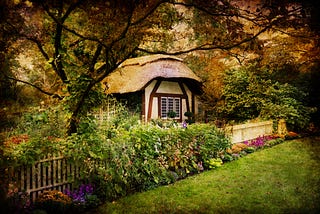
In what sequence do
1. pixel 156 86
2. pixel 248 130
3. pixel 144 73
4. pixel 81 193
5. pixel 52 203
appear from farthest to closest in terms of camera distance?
1. pixel 156 86
2. pixel 144 73
3. pixel 248 130
4. pixel 81 193
5. pixel 52 203

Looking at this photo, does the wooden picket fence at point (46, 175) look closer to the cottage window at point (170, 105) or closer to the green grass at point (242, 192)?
the green grass at point (242, 192)

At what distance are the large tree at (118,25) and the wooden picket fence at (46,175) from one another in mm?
1106

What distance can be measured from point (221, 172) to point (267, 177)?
1.22 meters

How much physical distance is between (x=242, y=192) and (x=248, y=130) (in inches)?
243

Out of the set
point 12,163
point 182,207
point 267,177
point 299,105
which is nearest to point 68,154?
point 12,163

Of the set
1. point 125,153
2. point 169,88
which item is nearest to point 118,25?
point 125,153

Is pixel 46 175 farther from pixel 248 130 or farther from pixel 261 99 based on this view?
pixel 261 99

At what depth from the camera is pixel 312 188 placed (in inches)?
229

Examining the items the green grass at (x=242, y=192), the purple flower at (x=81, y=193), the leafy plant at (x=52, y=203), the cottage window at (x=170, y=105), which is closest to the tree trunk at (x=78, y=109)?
the purple flower at (x=81, y=193)

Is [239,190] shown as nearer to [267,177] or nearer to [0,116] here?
[267,177]

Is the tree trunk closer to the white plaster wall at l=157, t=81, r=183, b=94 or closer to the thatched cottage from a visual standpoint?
the thatched cottage

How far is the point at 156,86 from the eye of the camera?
16562 mm

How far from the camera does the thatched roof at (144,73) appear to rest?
50.8 feet

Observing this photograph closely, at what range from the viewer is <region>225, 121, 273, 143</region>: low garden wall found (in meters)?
10.5
